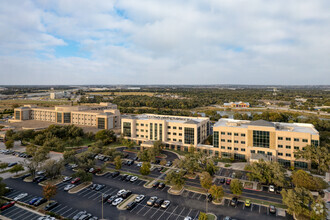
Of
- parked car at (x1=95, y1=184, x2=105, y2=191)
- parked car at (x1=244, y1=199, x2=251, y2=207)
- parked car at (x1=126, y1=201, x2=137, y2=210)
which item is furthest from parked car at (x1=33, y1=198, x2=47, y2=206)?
parked car at (x1=244, y1=199, x2=251, y2=207)

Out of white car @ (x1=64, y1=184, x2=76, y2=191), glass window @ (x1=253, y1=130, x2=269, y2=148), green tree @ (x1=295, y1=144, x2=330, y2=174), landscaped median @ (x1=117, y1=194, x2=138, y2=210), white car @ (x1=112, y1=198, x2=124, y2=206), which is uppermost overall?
glass window @ (x1=253, y1=130, x2=269, y2=148)

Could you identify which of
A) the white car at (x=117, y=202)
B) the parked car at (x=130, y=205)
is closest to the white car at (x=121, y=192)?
the white car at (x=117, y=202)

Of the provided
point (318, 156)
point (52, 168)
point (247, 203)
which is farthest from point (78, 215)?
point (318, 156)

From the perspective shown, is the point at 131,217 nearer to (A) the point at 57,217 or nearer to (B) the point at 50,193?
(A) the point at 57,217

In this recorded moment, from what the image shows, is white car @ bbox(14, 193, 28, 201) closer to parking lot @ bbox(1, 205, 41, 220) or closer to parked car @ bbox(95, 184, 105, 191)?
parking lot @ bbox(1, 205, 41, 220)

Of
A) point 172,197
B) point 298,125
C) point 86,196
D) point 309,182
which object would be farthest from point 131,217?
point 298,125

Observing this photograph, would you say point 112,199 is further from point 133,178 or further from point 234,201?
point 234,201

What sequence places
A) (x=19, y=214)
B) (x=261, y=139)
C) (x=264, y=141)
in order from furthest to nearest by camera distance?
(x=261, y=139) < (x=264, y=141) < (x=19, y=214)
